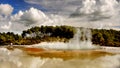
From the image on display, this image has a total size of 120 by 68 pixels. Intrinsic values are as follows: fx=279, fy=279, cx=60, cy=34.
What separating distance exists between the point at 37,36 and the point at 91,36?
2316 cm

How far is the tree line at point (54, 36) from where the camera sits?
283 feet

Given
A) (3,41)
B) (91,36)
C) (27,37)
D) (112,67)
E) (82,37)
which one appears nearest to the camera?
(112,67)

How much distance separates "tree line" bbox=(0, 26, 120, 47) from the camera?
8626 cm

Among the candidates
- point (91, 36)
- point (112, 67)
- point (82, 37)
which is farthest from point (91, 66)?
point (91, 36)

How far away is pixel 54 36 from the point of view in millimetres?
93562

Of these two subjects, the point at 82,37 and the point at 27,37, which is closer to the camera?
the point at 82,37

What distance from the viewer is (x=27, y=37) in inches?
4038

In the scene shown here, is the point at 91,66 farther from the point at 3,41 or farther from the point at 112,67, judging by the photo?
the point at 3,41

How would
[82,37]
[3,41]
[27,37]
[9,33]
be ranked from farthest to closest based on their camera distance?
[9,33], [27,37], [3,41], [82,37]

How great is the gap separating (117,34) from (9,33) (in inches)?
1665

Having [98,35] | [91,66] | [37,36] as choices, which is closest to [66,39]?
[98,35]

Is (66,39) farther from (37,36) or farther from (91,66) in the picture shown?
(91,66)

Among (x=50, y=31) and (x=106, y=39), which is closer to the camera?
(x=106, y=39)

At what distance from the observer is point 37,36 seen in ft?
330
